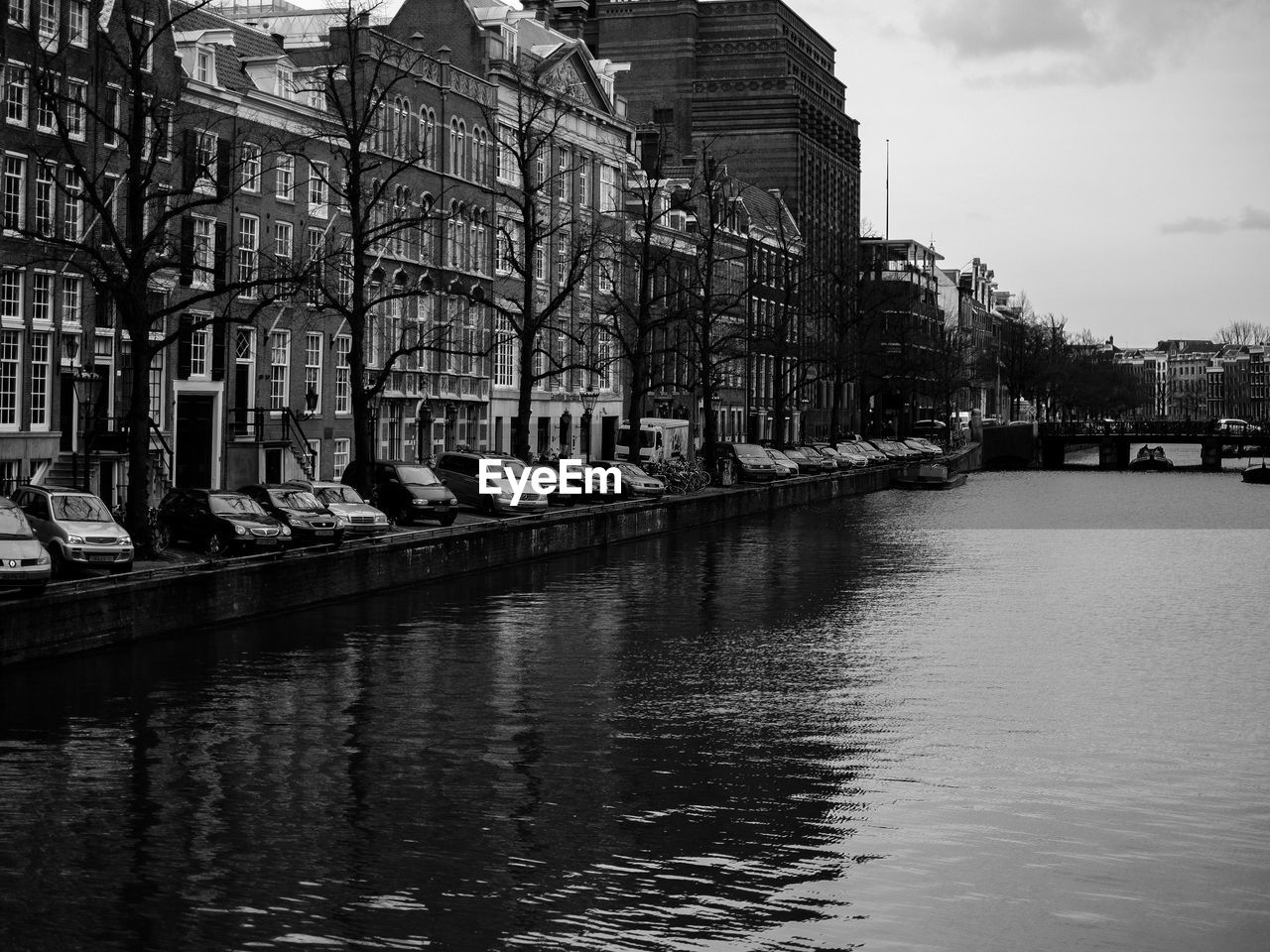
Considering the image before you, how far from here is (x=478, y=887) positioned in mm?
18047

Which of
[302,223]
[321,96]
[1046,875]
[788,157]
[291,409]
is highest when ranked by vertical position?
[788,157]

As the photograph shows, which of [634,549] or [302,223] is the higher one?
[302,223]

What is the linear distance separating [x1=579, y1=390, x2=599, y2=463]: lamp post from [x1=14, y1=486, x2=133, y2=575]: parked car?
194 ft

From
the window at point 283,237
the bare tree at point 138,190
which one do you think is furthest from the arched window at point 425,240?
the bare tree at point 138,190

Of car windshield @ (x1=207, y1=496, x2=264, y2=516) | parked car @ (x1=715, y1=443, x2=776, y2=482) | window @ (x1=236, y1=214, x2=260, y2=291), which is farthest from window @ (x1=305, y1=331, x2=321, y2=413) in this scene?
parked car @ (x1=715, y1=443, x2=776, y2=482)

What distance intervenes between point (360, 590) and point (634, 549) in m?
17.8

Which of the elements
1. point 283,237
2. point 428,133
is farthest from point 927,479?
point 283,237

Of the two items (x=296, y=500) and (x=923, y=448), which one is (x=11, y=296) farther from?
(x=923, y=448)

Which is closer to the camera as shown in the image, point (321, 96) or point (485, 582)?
point (485, 582)

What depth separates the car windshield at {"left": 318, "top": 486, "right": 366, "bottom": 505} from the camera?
47938 millimetres

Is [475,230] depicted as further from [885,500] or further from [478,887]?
[478,887]

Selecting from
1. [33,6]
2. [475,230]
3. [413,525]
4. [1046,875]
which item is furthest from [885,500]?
[1046,875]

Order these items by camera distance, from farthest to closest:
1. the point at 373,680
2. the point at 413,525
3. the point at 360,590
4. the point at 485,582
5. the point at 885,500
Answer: the point at 885,500 < the point at 413,525 < the point at 485,582 < the point at 360,590 < the point at 373,680

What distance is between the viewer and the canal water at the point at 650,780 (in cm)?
1727
